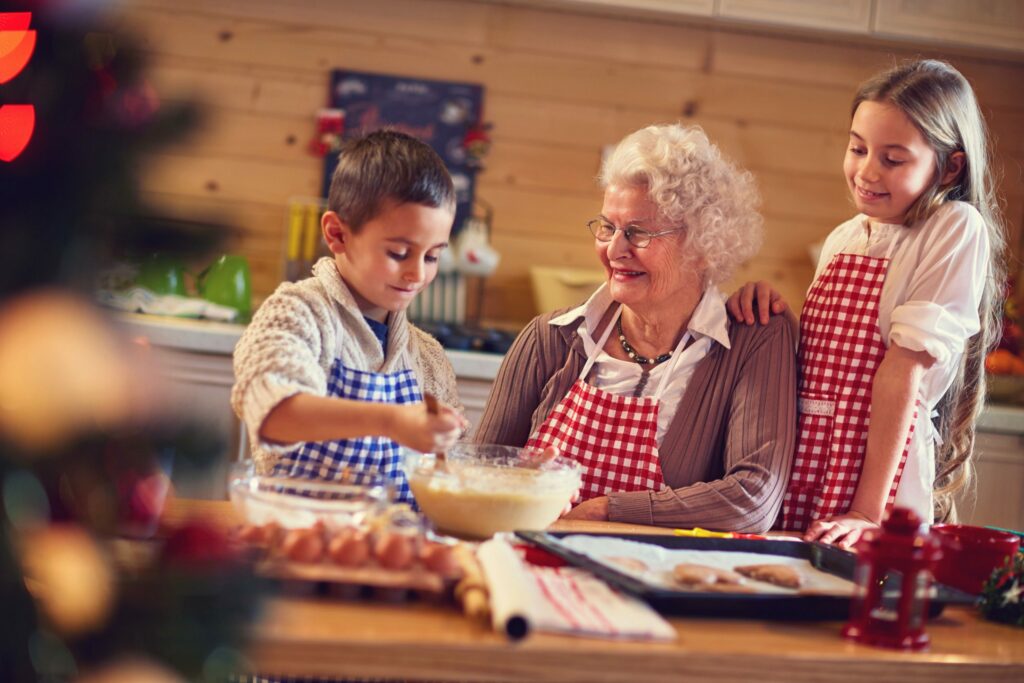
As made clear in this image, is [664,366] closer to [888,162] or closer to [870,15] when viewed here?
[888,162]

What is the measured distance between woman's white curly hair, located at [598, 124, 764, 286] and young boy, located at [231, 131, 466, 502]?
422 millimetres

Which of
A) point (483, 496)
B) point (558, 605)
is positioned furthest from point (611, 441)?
point (558, 605)

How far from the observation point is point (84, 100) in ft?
1.57

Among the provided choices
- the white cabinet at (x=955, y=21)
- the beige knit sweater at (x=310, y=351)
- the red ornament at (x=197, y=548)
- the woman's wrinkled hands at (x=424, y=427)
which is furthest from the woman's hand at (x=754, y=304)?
the white cabinet at (x=955, y=21)

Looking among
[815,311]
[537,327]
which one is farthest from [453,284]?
[815,311]

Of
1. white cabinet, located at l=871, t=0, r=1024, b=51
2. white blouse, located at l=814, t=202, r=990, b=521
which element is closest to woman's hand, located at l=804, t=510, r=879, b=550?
white blouse, located at l=814, t=202, r=990, b=521

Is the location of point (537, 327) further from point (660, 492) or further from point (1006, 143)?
point (1006, 143)

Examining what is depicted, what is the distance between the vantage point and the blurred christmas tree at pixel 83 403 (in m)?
0.47

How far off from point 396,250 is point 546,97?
1.99 metres

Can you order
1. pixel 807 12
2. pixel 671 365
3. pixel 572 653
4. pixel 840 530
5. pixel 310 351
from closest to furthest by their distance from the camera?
pixel 572 653, pixel 310 351, pixel 840 530, pixel 671 365, pixel 807 12

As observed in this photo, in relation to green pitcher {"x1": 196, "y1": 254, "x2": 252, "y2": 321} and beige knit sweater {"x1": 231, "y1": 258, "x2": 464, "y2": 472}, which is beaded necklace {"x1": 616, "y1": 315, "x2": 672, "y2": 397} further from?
green pitcher {"x1": 196, "y1": 254, "x2": 252, "y2": 321}

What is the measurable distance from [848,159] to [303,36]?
75.6 inches

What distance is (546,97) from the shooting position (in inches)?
131

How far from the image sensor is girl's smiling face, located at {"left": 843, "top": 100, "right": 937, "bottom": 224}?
5.66ft
